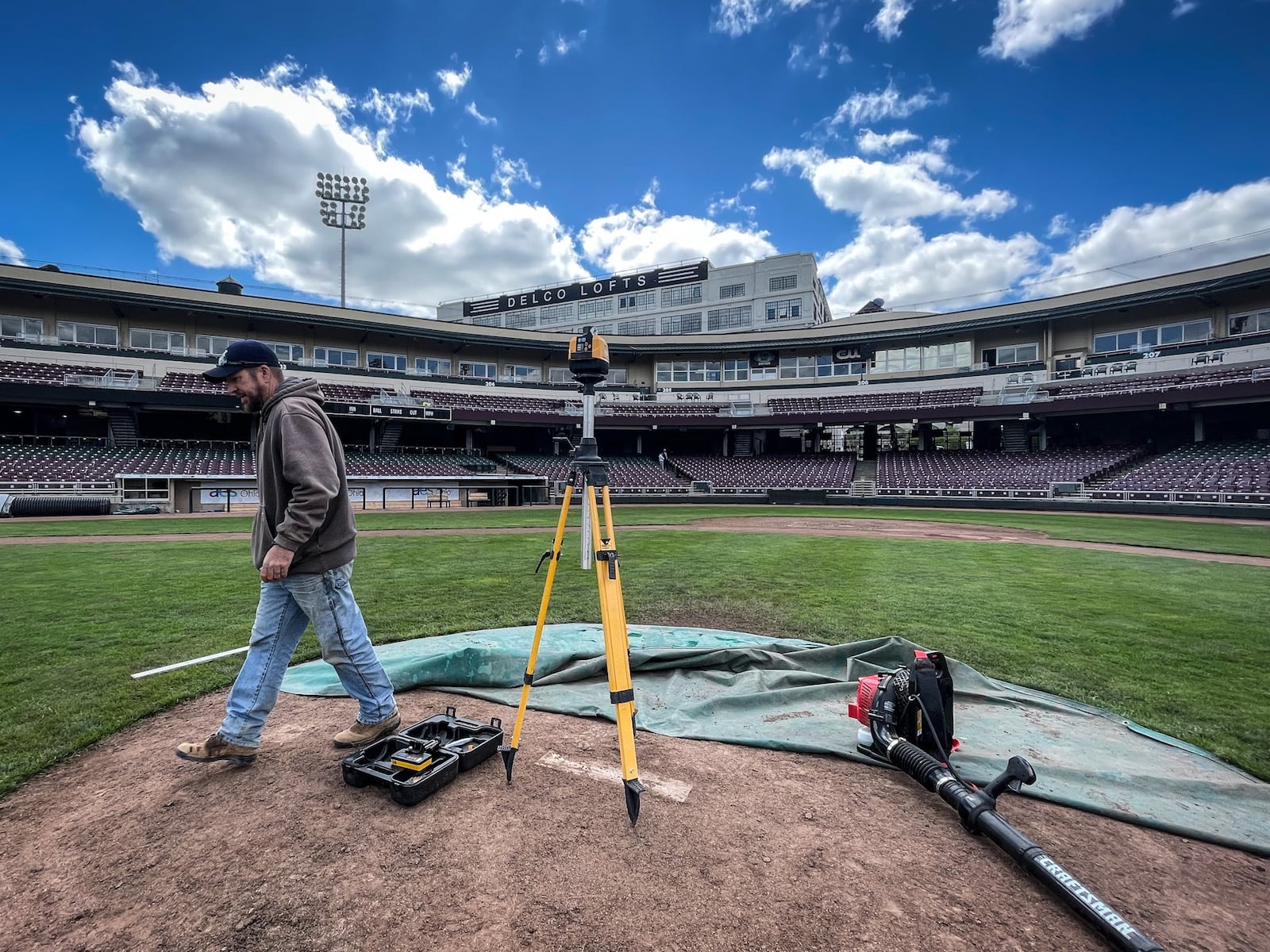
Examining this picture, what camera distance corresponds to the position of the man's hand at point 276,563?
288 cm

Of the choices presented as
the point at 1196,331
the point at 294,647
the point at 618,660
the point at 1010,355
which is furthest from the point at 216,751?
the point at 1010,355

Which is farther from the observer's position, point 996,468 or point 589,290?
point 589,290

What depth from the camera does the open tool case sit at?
278 centimetres

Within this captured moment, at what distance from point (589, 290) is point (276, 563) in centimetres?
6249

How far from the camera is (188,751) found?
300cm

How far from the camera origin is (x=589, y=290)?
203ft

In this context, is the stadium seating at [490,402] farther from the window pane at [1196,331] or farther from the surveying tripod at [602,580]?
the window pane at [1196,331]

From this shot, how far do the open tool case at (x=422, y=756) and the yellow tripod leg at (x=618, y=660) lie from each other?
91 cm

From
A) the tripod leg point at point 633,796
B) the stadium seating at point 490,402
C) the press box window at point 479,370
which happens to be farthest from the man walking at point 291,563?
the press box window at point 479,370

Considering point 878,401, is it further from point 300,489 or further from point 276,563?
point 276,563

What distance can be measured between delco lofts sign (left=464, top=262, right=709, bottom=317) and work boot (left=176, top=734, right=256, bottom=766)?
5795 cm

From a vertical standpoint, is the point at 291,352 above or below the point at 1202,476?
above

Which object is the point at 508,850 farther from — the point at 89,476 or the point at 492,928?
the point at 89,476

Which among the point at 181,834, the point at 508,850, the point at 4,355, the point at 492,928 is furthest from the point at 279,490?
the point at 4,355
